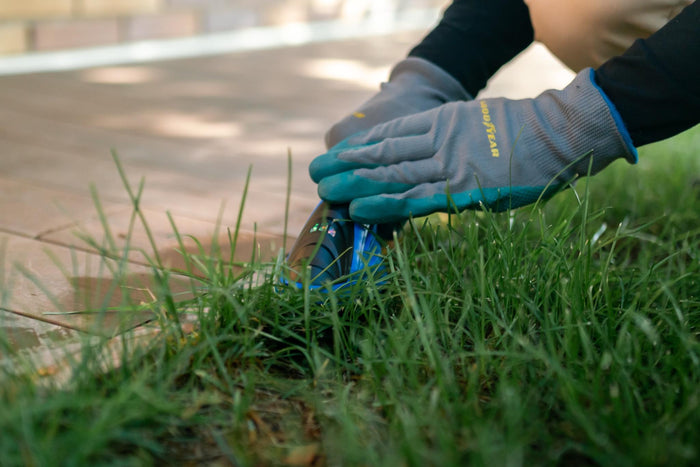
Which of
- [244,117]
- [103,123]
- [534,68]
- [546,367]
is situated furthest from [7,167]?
[534,68]

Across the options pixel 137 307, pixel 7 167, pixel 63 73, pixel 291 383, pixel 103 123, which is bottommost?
pixel 291 383

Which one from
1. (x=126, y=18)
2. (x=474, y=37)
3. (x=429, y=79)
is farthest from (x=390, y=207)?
(x=126, y=18)

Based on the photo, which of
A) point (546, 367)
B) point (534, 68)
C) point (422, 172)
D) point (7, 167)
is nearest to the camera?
point (546, 367)

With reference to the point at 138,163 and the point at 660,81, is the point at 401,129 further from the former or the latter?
the point at 138,163

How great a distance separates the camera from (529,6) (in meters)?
1.67

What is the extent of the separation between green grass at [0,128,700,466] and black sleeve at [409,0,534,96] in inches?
24.2

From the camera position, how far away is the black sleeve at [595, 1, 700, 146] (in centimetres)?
124

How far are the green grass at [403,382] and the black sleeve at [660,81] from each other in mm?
237


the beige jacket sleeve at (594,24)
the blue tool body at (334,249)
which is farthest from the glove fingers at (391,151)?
the beige jacket sleeve at (594,24)

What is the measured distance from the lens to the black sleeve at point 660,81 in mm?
1236

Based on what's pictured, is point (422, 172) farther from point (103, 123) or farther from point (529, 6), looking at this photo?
point (103, 123)

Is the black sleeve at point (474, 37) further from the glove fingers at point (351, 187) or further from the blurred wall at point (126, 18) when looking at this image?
the blurred wall at point (126, 18)

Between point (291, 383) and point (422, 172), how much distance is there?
53cm

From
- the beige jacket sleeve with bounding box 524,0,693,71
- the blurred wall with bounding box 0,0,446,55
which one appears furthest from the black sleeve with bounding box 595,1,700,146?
the blurred wall with bounding box 0,0,446,55
